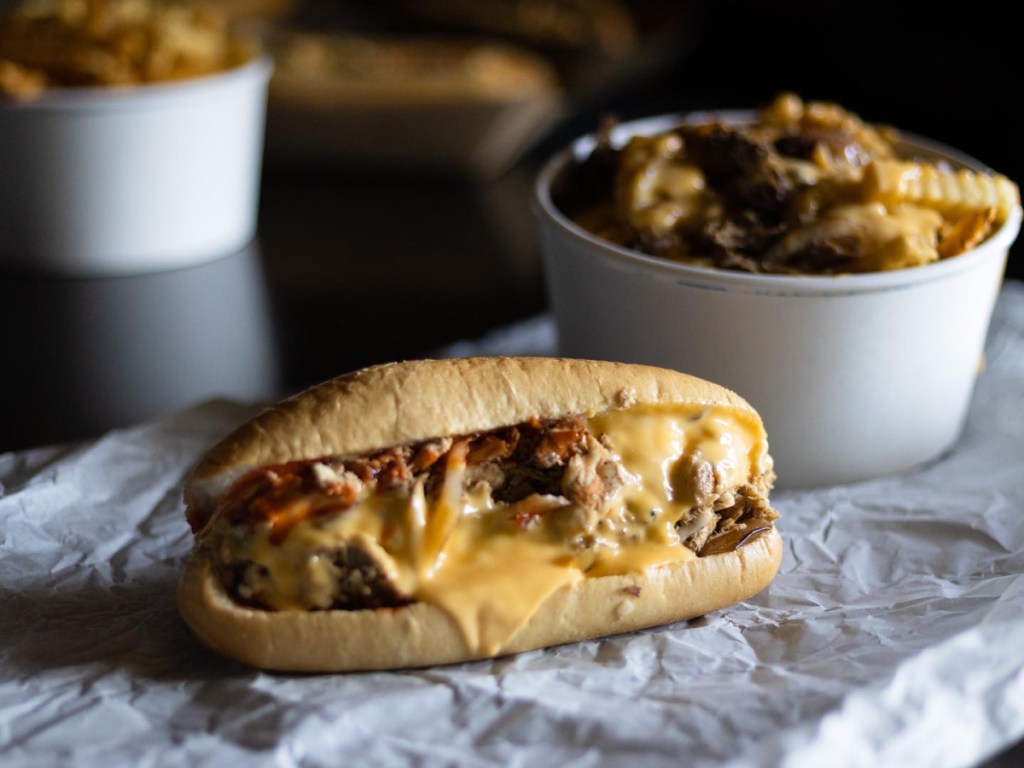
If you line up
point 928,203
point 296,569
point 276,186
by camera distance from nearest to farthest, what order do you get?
1. point 296,569
2. point 928,203
3. point 276,186

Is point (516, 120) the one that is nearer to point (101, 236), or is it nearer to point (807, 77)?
point (101, 236)

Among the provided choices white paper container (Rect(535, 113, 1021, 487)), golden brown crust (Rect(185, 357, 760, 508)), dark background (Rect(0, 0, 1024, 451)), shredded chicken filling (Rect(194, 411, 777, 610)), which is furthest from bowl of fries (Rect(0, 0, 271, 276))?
shredded chicken filling (Rect(194, 411, 777, 610))

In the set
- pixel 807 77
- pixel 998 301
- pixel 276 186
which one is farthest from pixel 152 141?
pixel 807 77

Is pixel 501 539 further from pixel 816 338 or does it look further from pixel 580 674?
pixel 816 338

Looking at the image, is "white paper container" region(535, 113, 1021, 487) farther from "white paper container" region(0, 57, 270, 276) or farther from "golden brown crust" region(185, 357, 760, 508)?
"white paper container" region(0, 57, 270, 276)

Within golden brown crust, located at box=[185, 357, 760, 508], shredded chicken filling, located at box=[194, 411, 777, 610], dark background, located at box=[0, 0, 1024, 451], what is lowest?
dark background, located at box=[0, 0, 1024, 451]

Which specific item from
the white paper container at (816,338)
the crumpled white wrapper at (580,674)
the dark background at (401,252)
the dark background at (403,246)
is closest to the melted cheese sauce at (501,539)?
the crumpled white wrapper at (580,674)

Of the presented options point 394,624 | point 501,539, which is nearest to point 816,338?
point 501,539
